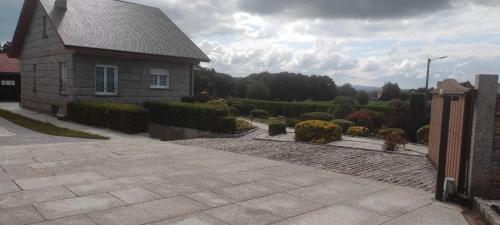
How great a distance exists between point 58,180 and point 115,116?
9.41 m

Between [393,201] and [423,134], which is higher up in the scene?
[423,134]

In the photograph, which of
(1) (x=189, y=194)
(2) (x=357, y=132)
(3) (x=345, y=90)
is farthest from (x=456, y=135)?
(3) (x=345, y=90)

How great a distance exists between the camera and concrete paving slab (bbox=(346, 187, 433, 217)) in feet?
20.1

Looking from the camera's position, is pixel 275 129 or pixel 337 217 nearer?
pixel 337 217

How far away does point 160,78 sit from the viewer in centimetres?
2258

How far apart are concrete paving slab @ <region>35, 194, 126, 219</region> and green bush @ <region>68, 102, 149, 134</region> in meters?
9.82

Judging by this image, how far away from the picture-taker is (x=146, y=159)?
943 centimetres

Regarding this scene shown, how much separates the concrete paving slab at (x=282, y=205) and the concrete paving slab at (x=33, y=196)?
266 centimetres

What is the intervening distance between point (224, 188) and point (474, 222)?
373 cm

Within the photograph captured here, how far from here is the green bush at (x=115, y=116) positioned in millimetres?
15695

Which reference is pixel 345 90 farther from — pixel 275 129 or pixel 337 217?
pixel 337 217

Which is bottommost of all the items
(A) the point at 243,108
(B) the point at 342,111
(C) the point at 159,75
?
(A) the point at 243,108

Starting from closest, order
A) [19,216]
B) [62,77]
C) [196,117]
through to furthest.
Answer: [19,216] → [196,117] → [62,77]

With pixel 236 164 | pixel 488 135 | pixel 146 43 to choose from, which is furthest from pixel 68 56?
pixel 488 135
